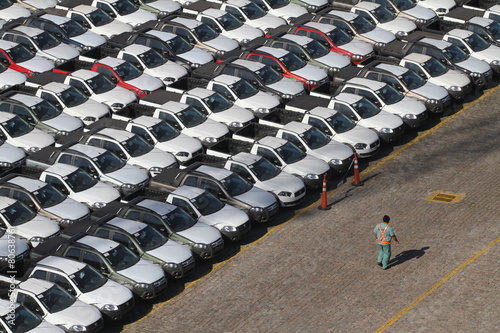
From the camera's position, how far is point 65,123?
4444 cm

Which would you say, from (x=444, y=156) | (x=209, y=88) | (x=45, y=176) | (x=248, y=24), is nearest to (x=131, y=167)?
(x=45, y=176)

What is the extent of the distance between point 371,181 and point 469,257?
601 cm

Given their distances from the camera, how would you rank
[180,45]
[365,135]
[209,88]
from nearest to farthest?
[365,135] → [209,88] → [180,45]

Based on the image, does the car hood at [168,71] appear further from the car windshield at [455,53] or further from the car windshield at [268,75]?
the car windshield at [455,53]

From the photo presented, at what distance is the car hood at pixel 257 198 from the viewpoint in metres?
38.3

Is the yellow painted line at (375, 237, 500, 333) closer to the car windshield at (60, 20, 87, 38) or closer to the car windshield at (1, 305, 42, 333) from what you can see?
the car windshield at (1, 305, 42, 333)

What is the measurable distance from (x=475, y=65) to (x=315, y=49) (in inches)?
229

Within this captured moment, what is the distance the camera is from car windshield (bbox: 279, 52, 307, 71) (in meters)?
48.2

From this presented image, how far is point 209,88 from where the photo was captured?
46.2m

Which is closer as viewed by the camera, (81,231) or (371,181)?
(81,231)

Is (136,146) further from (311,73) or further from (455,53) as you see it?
(455,53)

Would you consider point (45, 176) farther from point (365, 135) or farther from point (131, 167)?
point (365, 135)

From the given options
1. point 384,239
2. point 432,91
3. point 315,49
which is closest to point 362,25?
point 315,49

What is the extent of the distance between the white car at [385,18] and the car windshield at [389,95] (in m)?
7.28
